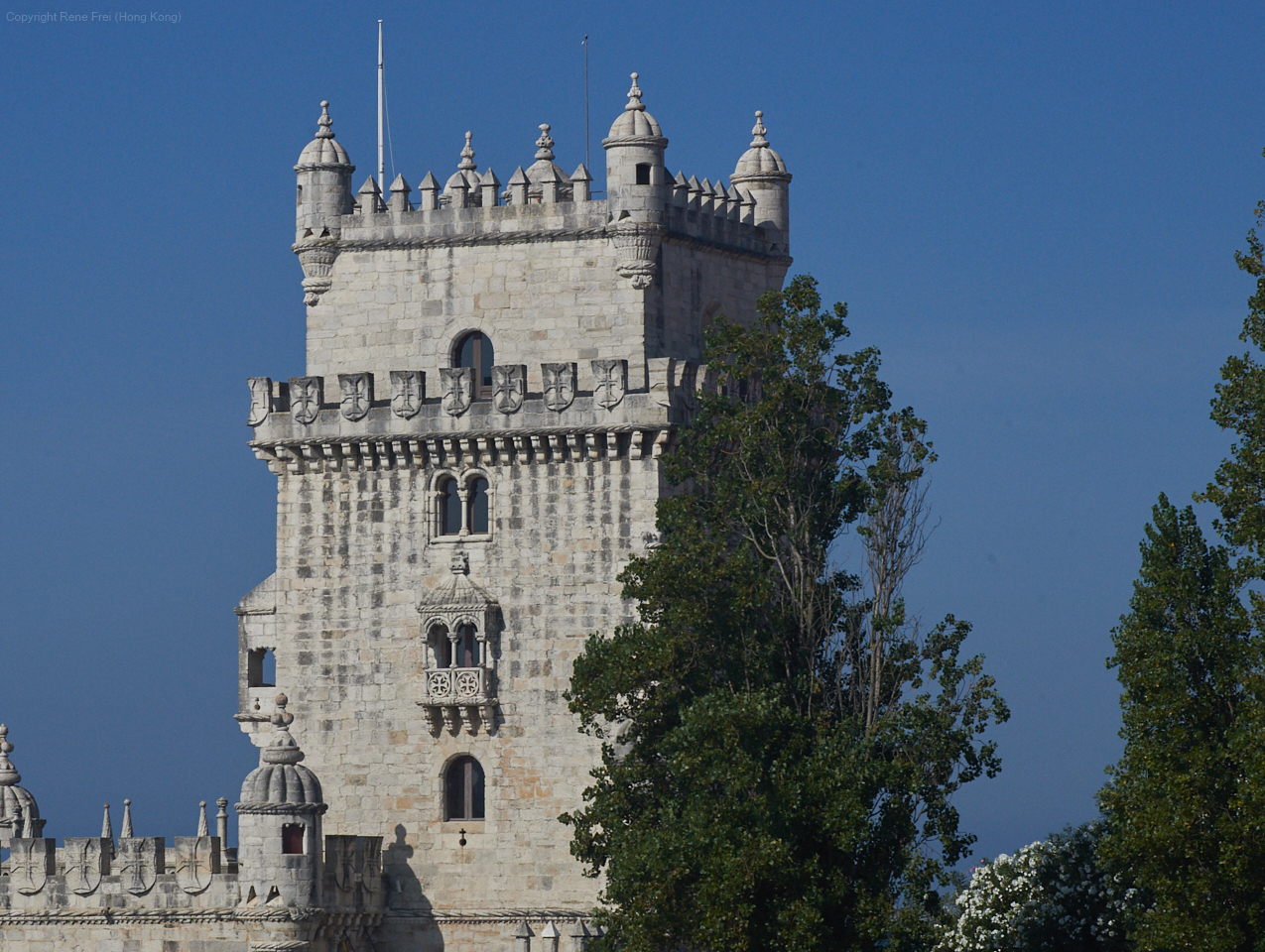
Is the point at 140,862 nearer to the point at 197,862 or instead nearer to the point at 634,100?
the point at 197,862

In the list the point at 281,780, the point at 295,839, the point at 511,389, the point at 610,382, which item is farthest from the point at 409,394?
the point at 295,839

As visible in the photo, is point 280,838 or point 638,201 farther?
point 638,201

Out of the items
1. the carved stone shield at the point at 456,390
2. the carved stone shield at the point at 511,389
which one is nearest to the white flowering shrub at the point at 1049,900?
the carved stone shield at the point at 511,389

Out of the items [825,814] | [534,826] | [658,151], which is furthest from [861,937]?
[658,151]

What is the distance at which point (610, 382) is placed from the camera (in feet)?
222

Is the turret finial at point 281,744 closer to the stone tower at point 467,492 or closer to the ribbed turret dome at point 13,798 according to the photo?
the stone tower at point 467,492

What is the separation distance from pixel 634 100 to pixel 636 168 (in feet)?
5.36

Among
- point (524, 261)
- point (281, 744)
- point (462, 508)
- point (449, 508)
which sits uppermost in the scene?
point (524, 261)

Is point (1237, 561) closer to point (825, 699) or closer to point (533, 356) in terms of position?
point (825, 699)

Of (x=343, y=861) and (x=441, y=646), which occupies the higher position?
(x=441, y=646)

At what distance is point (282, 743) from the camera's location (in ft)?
219

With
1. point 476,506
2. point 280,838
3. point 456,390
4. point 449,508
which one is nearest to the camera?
point 280,838

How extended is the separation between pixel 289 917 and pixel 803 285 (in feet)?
55.7

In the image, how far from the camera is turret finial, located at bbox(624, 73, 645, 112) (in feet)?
228
